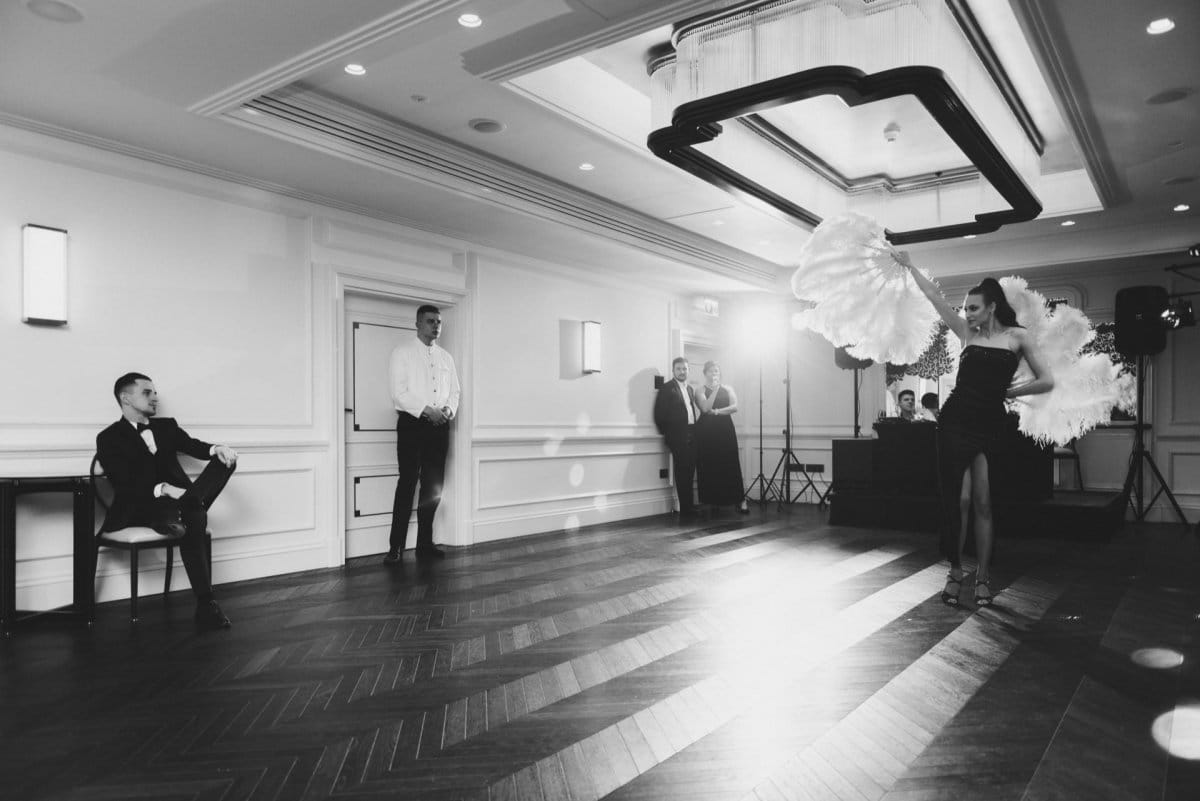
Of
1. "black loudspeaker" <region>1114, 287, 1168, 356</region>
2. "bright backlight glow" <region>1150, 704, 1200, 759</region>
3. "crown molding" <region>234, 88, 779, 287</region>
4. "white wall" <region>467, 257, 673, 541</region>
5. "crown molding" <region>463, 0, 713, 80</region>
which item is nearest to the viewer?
"bright backlight glow" <region>1150, 704, 1200, 759</region>

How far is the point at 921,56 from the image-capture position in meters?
3.93

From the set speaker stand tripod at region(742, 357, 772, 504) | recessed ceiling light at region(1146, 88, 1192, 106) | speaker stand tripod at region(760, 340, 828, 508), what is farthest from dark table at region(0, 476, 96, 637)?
speaker stand tripod at region(760, 340, 828, 508)

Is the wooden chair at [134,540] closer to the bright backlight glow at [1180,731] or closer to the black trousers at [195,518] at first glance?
the black trousers at [195,518]

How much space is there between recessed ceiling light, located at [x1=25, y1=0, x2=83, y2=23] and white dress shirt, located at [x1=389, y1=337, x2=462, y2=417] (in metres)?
2.98

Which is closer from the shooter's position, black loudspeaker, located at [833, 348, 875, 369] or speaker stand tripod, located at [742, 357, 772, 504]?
black loudspeaker, located at [833, 348, 875, 369]

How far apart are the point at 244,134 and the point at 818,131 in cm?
417

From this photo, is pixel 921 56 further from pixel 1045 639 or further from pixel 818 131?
pixel 1045 639

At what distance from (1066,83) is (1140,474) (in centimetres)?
525

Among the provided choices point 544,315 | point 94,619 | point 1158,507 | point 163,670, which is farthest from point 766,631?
point 1158,507

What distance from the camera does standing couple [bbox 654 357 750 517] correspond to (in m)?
8.33

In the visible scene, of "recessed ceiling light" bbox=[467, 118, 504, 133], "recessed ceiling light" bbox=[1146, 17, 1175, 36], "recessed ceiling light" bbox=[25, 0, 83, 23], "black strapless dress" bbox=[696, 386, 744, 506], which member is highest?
"recessed ceiling light" bbox=[1146, 17, 1175, 36]

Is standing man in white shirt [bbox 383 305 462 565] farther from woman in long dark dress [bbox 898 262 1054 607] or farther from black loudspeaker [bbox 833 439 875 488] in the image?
black loudspeaker [bbox 833 439 875 488]

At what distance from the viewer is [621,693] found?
106 inches

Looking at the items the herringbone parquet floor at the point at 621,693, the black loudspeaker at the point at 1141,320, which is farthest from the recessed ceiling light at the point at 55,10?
the black loudspeaker at the point at 1141,320
